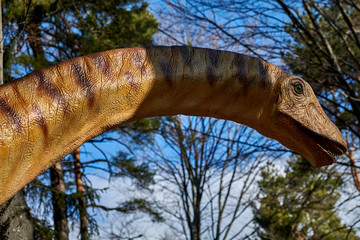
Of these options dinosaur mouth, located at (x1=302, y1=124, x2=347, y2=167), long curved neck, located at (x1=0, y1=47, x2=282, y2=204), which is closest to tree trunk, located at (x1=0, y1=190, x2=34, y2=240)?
long curved neck, located at (x1=0, y1=47, x2=282, y2=204)

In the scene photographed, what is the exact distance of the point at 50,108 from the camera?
1.54 meters

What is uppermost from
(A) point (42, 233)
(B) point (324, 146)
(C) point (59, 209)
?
(C) point (59, 209)

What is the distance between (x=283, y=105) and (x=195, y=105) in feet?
1.30

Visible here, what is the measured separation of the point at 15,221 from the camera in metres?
3.17

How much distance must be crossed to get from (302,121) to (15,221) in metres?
2.41

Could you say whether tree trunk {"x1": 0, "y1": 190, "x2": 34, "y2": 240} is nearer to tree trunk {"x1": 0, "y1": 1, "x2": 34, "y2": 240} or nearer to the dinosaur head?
tree trunk {"x1": 0, "y1": 1, "x2": 34, "y2": 240}

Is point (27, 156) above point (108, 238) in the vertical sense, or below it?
below

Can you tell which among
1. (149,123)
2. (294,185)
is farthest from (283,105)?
(294,185)

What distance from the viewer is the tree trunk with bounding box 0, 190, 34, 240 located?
3.12 meters

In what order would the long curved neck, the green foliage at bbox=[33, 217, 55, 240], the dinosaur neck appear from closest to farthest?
the long curved neck → the dinosaur neck → the green foliage at bbox=[33, 217, 55, 240]

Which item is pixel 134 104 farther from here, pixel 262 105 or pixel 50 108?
pixel 262 105

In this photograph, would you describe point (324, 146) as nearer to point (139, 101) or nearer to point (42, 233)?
point (139, 101)

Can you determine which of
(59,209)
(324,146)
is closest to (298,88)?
(324,146)

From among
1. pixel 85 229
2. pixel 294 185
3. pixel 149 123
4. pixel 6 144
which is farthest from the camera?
pixel 294 185
